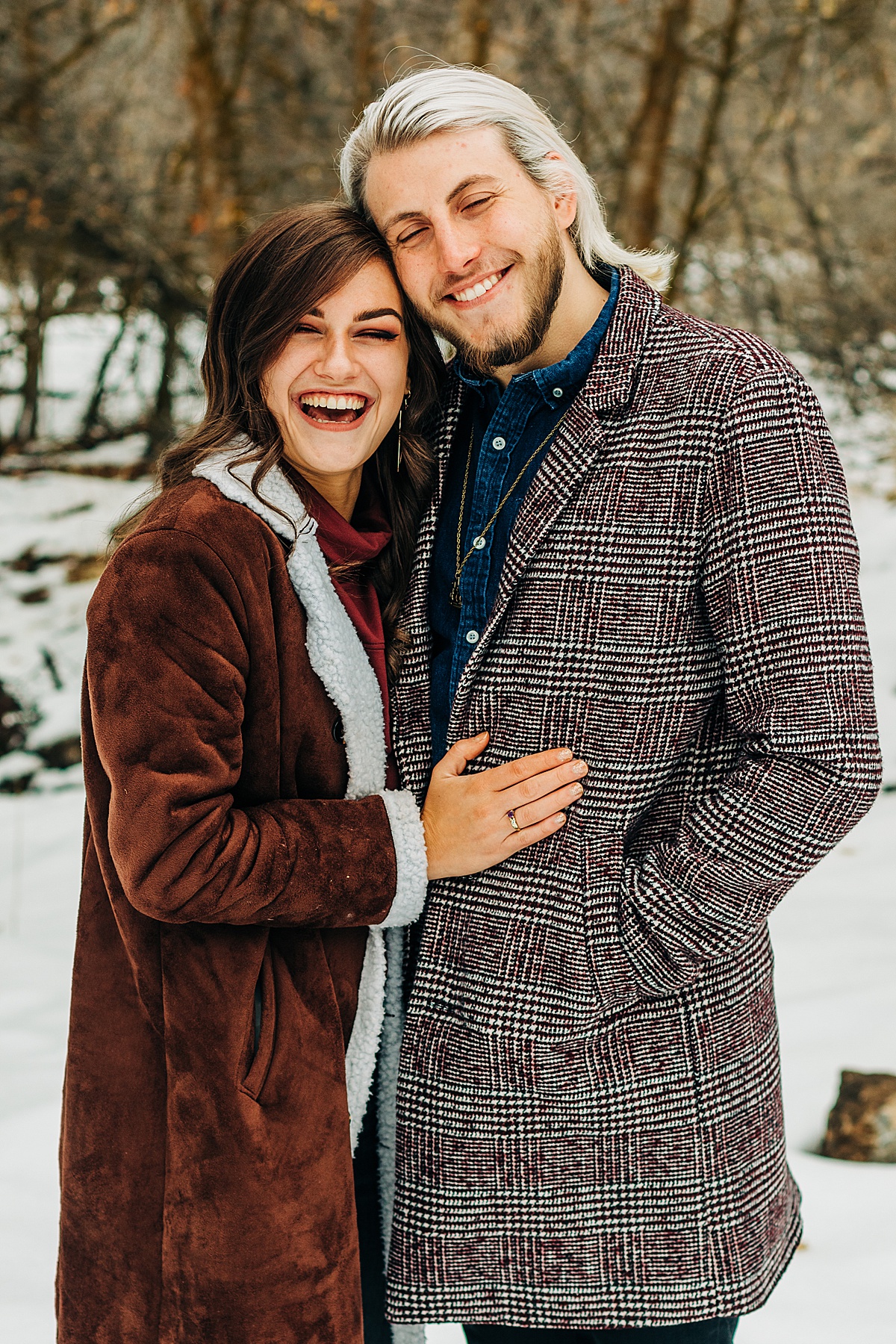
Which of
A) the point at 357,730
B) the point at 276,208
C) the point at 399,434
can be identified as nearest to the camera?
the point at 357,730

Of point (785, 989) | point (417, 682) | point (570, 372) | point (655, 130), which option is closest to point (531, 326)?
point (570, 372)

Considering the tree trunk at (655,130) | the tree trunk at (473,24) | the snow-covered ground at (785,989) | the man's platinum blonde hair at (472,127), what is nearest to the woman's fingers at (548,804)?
the man's platinum blonde hair at (472,127)

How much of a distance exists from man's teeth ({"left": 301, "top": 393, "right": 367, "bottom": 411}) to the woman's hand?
1.79 feet

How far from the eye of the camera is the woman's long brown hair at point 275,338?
164 cm

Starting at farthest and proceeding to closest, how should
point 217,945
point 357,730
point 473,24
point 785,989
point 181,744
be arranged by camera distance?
point 473,24
point 785,989
point 357,730
point 217,945
point 181,744

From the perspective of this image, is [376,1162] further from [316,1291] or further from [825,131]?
[825,131]

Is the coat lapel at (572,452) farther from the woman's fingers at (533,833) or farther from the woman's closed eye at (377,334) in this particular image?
the woman's closed eye at (377,334)

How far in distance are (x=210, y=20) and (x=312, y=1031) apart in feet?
22.8

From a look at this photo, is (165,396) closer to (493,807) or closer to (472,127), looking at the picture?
(472,127)

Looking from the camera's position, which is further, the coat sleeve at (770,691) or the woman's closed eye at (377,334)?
the woman's closed eye at (377,334)

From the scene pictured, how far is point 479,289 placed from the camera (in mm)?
1649

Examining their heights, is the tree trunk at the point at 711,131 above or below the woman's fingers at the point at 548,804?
above

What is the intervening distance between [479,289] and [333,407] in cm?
28

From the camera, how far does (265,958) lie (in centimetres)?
152
